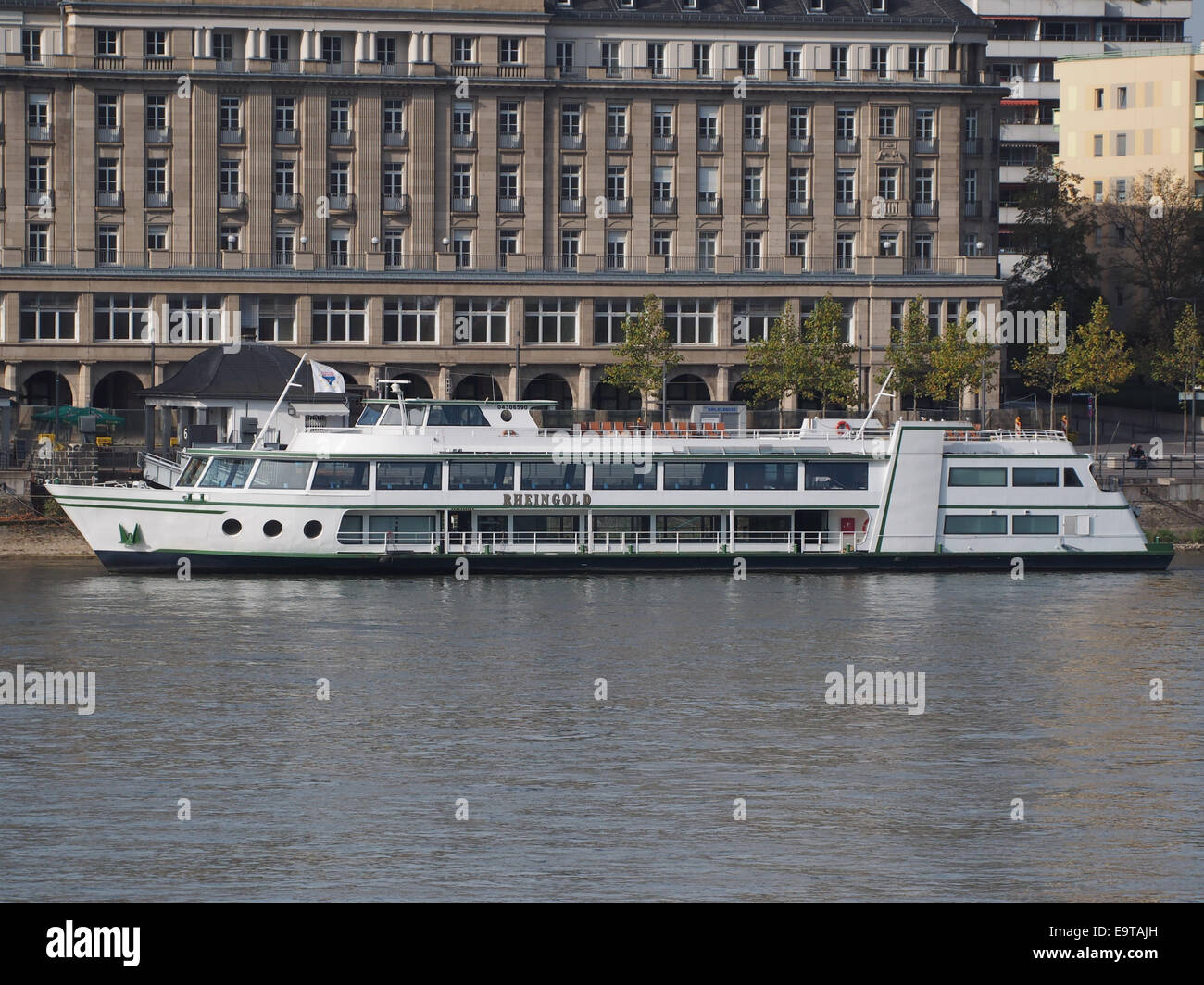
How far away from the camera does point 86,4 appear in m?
97.9

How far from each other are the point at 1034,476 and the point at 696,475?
11268 millimetres

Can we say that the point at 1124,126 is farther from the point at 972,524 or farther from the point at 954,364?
the point at 972,524

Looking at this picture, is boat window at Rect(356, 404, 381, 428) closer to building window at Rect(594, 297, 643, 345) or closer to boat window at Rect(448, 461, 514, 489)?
boat window at Rect(448, 461, 514, 489)

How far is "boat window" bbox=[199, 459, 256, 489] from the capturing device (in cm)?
6384

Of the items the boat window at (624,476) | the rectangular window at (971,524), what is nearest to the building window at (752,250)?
the rectangular window at (971,524)

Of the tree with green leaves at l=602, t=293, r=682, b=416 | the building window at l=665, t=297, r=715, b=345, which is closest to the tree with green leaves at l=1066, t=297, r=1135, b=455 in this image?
the building window at l=665, t=297, r=715, b=345

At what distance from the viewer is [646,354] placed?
9794 cm

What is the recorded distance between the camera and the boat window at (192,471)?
64.8 metres

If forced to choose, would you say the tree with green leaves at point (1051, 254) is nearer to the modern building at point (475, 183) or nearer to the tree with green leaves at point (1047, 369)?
the modern building at point (475, 183)

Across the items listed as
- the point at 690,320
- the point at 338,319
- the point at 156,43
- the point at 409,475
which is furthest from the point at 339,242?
the point at 409,475

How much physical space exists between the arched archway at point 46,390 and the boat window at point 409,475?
38905mm
